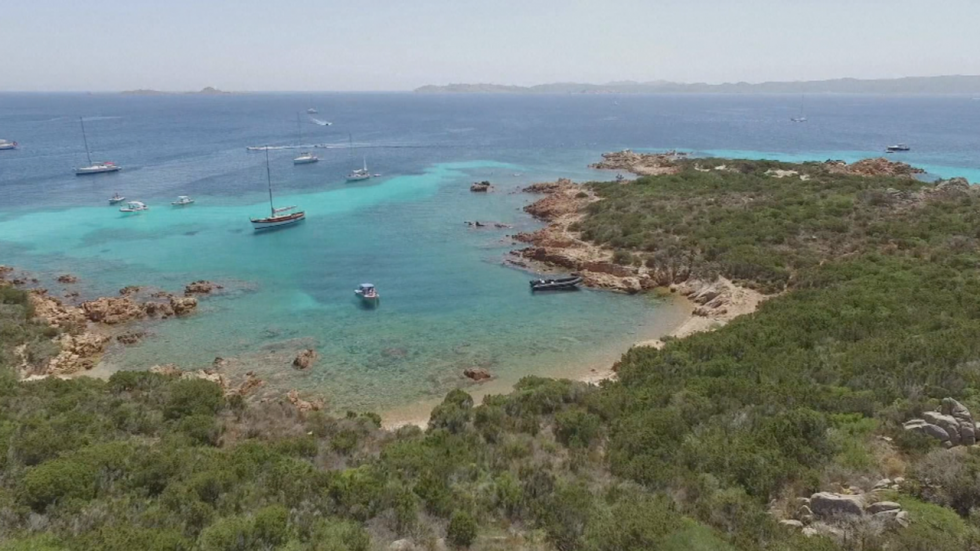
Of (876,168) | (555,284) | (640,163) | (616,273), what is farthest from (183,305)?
(876,168)

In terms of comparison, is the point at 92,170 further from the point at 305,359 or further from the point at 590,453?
the point at 590,453

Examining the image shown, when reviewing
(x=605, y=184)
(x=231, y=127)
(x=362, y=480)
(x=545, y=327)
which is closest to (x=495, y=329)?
(x=545, y=327)

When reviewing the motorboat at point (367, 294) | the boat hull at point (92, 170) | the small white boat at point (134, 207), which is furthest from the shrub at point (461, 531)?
the boat hull at point (92, 170)

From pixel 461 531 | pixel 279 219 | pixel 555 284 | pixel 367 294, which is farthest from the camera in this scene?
pixel 279 219

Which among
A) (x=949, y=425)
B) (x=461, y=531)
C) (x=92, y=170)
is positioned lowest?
(x=461, y=531)

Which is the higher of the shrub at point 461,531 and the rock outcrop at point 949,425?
the rock outcrop at point 949,425

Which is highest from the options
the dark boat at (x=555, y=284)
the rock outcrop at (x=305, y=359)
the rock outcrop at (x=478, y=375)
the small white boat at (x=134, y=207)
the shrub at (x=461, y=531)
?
the small white boat at (x=134, y=207)

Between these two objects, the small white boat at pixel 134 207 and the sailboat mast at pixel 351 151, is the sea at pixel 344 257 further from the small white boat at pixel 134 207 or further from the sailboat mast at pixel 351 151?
the sailboat mast at pixel 351 151
